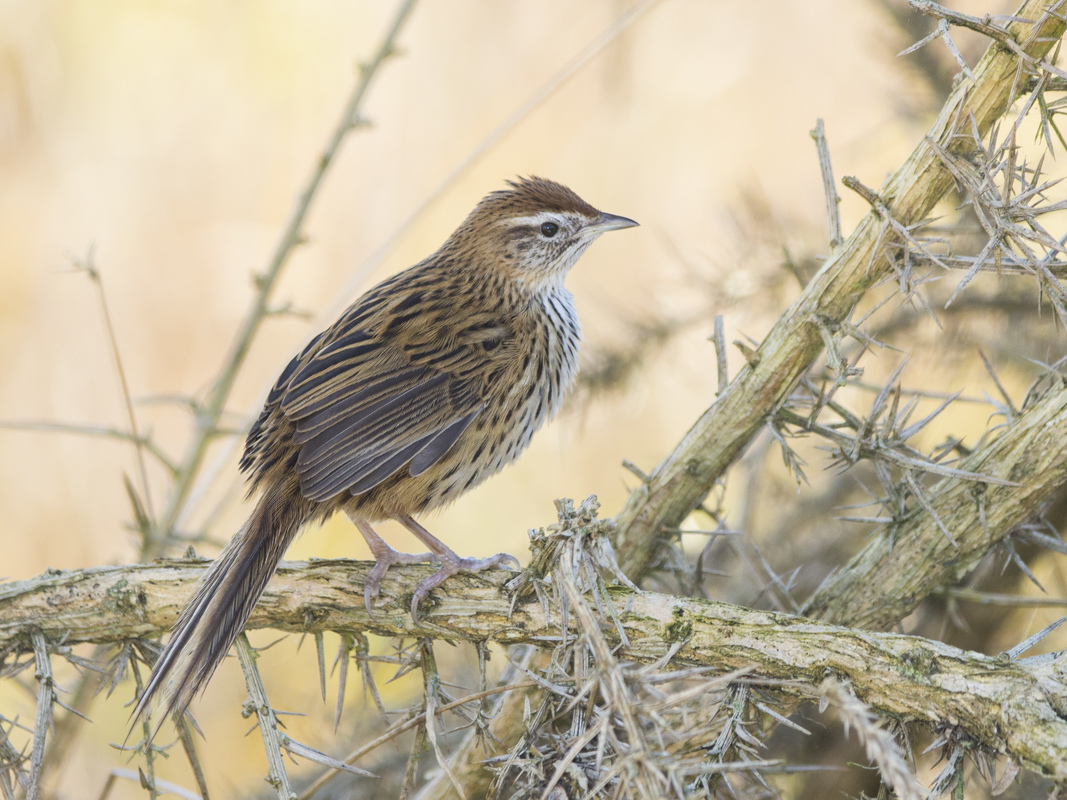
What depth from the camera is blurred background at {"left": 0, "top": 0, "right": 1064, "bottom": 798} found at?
20.6ft

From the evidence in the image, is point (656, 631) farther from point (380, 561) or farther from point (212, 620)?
point (212, 620)

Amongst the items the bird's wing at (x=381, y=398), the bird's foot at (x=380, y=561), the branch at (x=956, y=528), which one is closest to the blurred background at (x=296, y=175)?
the bird's wing at (x=381, y=398)

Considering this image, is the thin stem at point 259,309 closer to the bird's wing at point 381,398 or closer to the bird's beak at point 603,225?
the bird's wing at point 381,398

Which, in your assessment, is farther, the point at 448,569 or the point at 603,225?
the point at 603,225

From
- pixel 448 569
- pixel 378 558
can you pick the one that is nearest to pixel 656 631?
pixel 448 569

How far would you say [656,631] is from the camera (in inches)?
94.8

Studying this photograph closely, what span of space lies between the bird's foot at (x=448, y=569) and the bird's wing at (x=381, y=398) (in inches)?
13.9

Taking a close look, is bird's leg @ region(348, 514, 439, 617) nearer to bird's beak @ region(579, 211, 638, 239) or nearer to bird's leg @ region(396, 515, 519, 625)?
Answer: bird's leg @ region(396, 515, 519, 625)

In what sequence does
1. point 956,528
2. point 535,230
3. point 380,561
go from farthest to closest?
point 535,230 < point 380,561 < point 956,528

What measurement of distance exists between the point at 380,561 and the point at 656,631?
105cm

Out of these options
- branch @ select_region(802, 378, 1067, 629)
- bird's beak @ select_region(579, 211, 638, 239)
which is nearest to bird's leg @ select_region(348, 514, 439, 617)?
branch @ select_region(802, 378, 1067, 629)

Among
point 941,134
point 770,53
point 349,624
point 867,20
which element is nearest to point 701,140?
point 770,53

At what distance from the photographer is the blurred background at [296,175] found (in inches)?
248

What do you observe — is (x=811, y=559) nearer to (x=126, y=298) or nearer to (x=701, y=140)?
(x=701, y=140)
